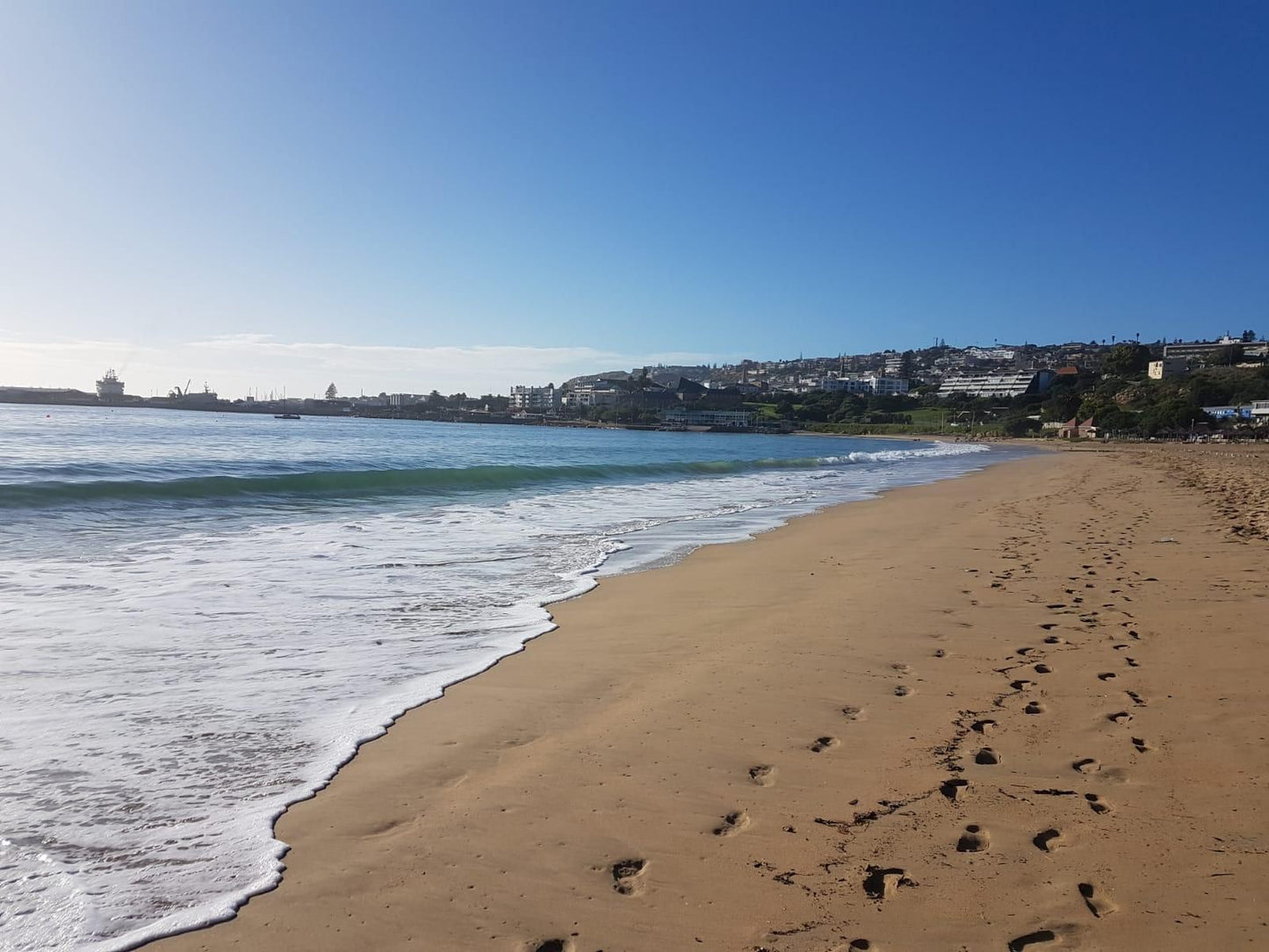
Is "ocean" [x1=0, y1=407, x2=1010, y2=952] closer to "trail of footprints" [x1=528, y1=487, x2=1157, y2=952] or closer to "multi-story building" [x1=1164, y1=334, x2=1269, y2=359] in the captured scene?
"trail of footprints" [x1=528, y1=487, x2=1157, y2=952]

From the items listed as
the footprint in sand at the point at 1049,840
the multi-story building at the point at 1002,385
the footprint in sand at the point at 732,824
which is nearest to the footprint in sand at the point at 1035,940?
the footprint in sand at the point at 1049,840

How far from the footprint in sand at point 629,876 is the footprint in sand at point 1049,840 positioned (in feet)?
4.65

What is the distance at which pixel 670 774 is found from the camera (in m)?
3.40

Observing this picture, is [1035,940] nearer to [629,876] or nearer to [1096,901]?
[1096,901]

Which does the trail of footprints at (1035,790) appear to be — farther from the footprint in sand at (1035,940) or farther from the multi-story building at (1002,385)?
the multi-story building at (1002,385)

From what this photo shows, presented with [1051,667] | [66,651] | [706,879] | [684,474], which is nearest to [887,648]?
[1051,667]

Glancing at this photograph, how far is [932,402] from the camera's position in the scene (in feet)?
463

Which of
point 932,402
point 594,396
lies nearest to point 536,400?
point 594,396

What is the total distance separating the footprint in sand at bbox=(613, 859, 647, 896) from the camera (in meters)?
2.54

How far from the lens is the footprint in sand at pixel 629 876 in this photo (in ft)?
8.34

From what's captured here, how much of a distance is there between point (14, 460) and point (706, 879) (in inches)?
1031

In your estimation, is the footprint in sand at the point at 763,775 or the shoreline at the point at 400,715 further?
the footprint in sand at the point at 763,775

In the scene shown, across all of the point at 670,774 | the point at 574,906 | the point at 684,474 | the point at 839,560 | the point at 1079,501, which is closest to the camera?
the point at 574,906

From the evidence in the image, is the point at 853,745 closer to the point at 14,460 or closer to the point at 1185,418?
the point at 14,460
